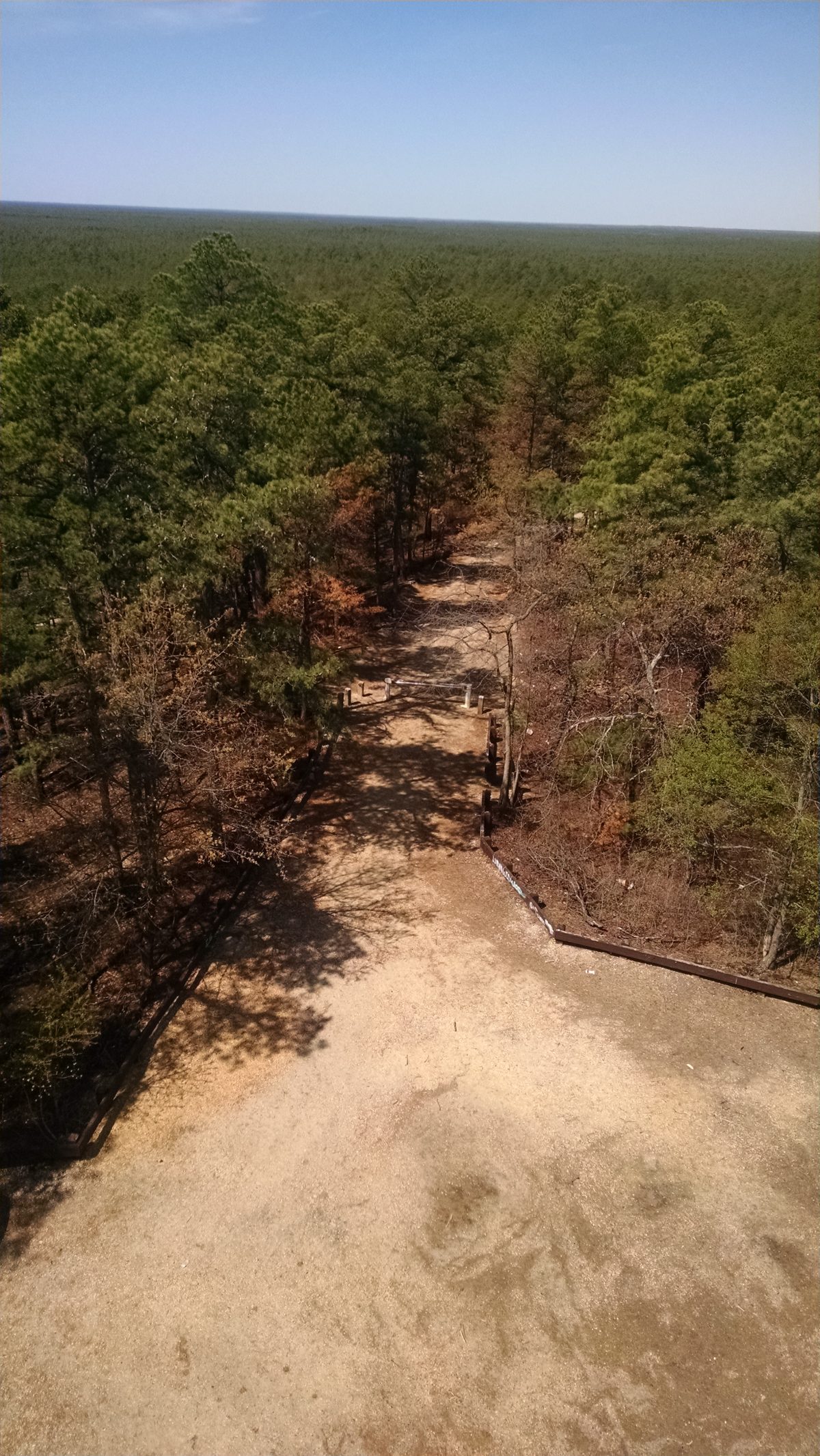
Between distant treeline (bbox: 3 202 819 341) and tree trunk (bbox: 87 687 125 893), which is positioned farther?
distant treeline (bbox: 3 202 819 341)

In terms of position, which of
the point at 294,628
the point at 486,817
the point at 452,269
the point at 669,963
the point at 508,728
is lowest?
the point at 669,963

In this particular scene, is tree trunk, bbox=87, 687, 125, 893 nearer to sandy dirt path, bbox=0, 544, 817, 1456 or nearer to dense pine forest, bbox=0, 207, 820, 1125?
dense pine forest, bbox=0, 207, 820, 1125

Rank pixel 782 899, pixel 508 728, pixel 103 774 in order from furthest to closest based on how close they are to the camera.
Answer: pixel 508 728, pixel 782 899, pixel 103 774

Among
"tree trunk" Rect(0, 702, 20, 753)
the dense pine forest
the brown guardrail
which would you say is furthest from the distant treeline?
the brown guardrail

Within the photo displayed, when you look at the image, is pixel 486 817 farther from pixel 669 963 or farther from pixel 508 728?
pixel 669 963

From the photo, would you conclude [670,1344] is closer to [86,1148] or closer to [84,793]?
[86,1148]

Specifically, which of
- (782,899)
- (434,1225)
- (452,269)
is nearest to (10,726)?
(434,1225)
